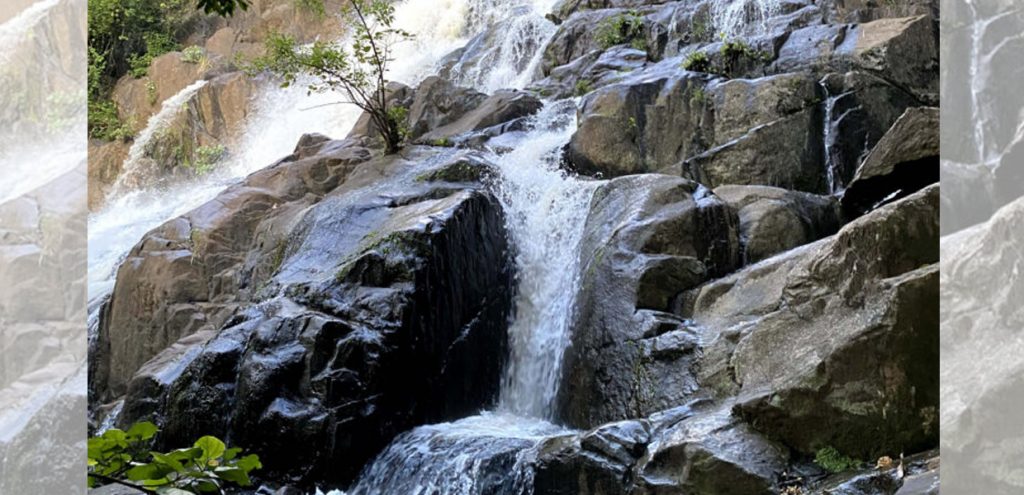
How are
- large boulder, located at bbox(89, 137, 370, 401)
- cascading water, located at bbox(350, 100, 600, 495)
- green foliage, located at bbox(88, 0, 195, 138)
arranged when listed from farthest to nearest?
green foliage, located at bbox(88, 0, 195, 138), large boulder, located at bbox(89, 137, 370, 401), cascading water, located at bbox(350, 100, 600, 495)

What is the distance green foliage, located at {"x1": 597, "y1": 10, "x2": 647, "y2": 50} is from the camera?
12.4 metres

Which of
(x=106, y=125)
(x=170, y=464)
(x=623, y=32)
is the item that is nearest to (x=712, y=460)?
(x=170, y=464)

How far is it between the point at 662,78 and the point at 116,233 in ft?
25.9

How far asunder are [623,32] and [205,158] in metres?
8.07

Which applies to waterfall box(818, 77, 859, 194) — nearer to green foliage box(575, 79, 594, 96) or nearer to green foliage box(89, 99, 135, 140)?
green foliage box(575, 79, 594, 96)

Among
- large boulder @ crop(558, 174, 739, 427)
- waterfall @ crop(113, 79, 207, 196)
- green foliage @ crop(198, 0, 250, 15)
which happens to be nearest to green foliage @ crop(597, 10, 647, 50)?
large boulder @ crop(558, 174, 739, 427)

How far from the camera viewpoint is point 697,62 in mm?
10422

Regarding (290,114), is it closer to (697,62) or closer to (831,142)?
(697,62)

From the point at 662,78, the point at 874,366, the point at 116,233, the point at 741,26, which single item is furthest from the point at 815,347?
the point at 116,233

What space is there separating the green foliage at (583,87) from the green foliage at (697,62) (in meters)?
1.37

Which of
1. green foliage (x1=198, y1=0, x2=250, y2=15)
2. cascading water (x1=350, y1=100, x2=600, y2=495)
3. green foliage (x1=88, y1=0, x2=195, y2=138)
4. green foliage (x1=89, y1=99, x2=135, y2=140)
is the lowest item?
cascading water (x1=350, y1=100, x2=600, y2=495)

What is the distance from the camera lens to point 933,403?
15.9 feet

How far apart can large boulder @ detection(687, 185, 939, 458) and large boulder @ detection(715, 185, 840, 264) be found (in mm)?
1553

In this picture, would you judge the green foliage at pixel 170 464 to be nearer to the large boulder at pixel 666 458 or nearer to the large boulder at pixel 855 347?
the large boulder at pixel 666 458
